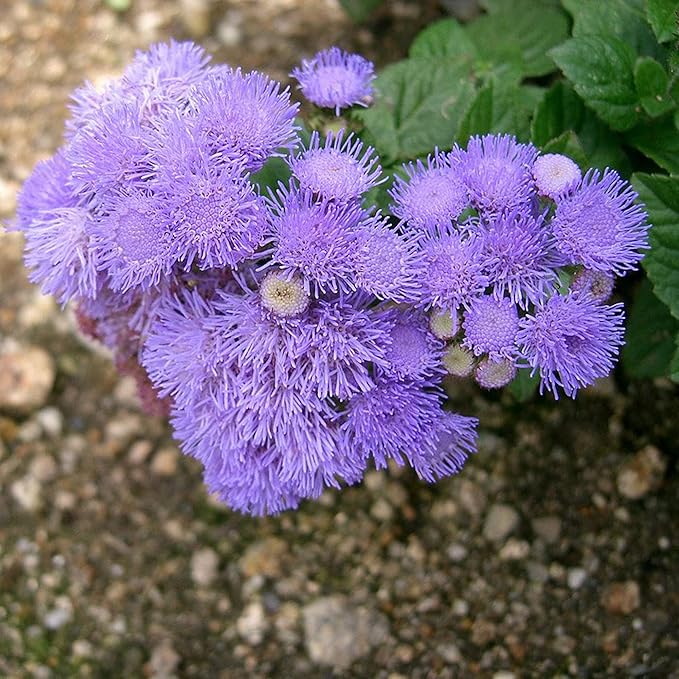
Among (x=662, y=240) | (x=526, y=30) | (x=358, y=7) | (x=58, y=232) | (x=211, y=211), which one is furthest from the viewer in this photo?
(x=358, y=7)

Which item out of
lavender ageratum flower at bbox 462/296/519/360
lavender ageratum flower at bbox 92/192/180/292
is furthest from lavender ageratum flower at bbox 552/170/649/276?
lavender ageratum flower at bbox 92/192/180/292

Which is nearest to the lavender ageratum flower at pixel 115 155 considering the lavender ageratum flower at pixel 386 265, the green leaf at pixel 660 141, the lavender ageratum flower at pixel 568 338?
the lavender ageratum flower at pixel 386 265

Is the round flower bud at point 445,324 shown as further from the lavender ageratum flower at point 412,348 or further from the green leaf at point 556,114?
the green leaf at point 556,114

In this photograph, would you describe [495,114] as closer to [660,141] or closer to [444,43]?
[660,141]

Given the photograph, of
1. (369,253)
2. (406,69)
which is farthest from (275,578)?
(406,69)

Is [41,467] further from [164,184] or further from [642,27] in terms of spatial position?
[642,27]

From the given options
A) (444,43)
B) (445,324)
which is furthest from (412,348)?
(444,43)
